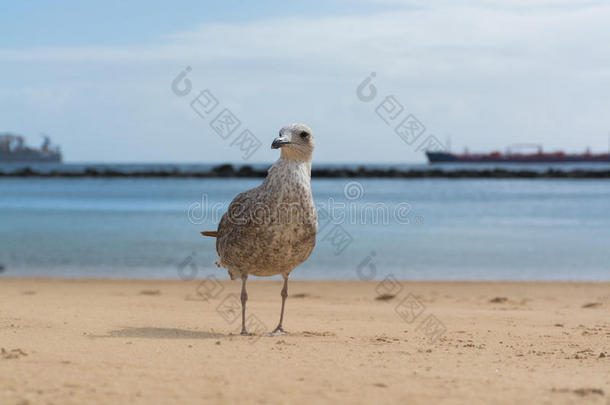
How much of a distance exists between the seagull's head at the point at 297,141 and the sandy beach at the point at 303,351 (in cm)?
166

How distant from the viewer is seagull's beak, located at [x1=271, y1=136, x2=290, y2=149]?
19.7 ft

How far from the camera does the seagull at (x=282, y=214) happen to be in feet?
20.4

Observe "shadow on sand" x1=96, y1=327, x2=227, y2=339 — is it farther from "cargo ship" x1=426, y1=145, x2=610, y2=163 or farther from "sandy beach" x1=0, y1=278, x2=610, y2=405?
"cargo ship" x1=426, y1=145, x2=610, y2=163

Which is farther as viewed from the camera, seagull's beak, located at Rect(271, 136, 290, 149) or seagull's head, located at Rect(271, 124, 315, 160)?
seagull's head, located at Rect(271, 124, 315, 160)

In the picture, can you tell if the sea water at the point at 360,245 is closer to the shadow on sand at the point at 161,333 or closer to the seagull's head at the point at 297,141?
the shadow on sand at the point at 161,333

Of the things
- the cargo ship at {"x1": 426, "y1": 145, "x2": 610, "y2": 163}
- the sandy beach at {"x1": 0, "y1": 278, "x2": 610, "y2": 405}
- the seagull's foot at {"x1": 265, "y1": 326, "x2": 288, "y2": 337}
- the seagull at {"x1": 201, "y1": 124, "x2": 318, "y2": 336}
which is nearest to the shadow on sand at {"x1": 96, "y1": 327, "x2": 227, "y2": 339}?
the sandy beach at {"x1": 0, "y1": 278, "x2": 610, "y2": 405}

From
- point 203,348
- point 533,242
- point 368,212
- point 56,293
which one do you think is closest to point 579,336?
point 203,348

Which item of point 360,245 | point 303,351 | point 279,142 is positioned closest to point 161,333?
point 303,351

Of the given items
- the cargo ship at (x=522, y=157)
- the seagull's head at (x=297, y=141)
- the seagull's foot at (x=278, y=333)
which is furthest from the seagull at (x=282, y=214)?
the cargo ship at (x=522, y=157)

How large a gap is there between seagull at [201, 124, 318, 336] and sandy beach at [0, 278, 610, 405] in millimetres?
757

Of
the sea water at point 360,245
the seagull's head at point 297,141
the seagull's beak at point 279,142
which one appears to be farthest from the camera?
the sea water at point 360,245

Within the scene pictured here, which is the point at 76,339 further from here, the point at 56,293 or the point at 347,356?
the point at 56,293

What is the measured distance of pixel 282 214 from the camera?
6.23m

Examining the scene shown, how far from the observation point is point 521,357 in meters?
5.89
